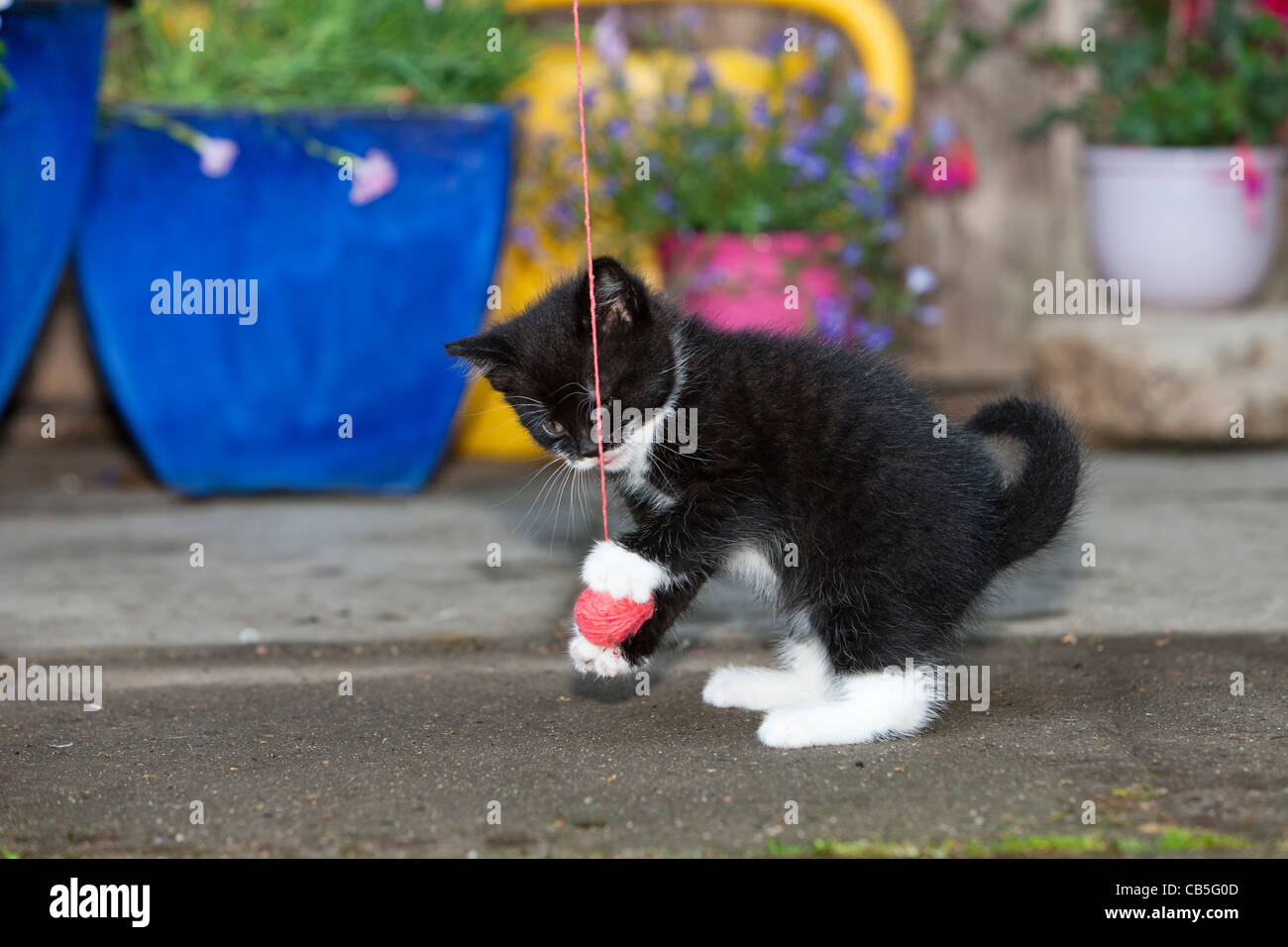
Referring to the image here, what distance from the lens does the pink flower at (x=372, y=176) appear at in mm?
4609

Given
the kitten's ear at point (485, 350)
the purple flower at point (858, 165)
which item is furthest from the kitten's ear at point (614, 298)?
the purple flower at point (858, 165)

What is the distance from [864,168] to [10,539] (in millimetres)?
2845

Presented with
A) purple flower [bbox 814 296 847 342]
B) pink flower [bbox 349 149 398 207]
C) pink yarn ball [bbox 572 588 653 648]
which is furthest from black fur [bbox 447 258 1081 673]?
purple flower [bbox 814 296 847 342]

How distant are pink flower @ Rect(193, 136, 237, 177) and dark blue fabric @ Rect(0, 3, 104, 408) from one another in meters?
0.31

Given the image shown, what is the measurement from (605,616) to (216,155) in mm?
2479

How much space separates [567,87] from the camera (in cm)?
528

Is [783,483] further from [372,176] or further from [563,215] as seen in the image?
[563,215]

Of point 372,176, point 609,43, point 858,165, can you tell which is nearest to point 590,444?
point 372,176

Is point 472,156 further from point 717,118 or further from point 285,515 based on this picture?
point 285,515

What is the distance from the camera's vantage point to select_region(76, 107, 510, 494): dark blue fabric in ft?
15.1

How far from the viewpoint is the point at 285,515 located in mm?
Result: 4688

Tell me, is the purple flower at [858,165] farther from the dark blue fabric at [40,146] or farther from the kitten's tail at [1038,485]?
the dark blue fabric at [40,146]

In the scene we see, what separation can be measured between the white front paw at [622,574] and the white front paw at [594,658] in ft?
0.40
